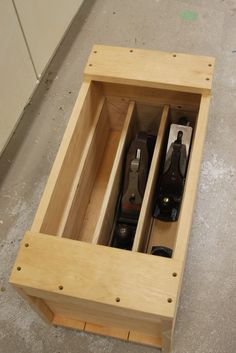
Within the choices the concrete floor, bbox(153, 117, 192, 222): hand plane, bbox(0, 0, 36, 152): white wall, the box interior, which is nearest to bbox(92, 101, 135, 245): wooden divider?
the box interior

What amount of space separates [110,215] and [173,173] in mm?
199

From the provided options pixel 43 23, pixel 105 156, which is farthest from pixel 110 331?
pixel 43 23

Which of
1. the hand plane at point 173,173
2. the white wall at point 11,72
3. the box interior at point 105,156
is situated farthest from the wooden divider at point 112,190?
the white wall at point 11,72

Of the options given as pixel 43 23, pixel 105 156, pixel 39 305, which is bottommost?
pixel 39 305

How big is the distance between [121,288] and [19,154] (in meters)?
0.83

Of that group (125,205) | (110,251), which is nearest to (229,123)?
(125,205)

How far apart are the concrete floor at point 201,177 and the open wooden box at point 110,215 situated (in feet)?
0.37

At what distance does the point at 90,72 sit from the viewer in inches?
38.8

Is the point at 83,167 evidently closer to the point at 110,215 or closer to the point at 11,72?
the point at 110,215

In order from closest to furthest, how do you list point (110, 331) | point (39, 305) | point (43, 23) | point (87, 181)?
point (39, 305) → point (110, 331) → point (87, 181) → point (43, 23)

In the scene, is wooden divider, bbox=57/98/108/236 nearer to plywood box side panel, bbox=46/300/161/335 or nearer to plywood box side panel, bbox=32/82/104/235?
plywood box side panel, bbox=32/82/104/235

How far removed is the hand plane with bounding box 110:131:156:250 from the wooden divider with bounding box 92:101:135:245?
2 cm

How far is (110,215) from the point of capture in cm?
104

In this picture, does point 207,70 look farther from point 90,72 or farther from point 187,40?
point 187,40
